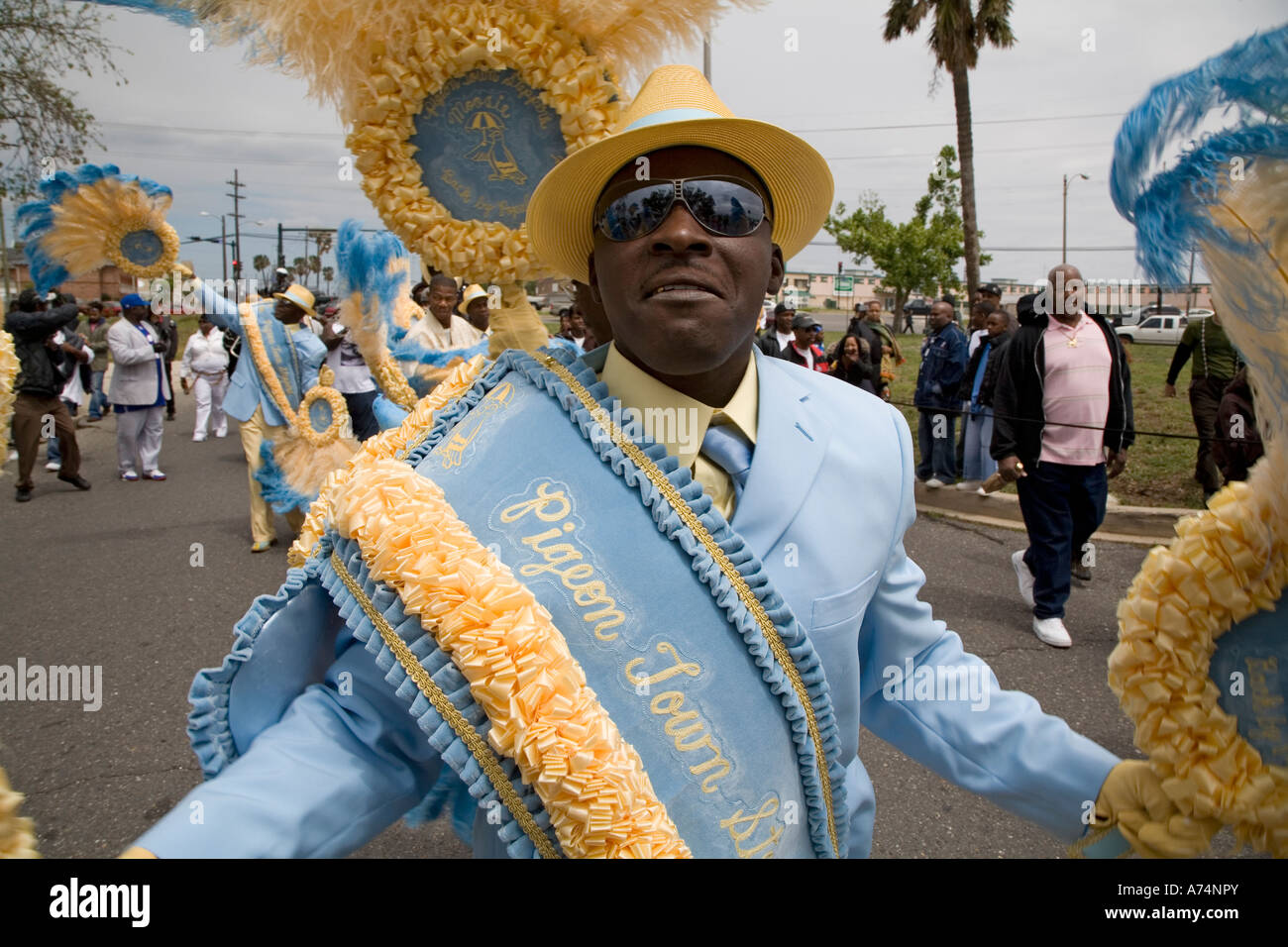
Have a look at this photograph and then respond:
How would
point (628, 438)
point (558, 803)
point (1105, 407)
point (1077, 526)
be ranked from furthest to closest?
point (1077, 526), point (1105, 407), point (628, 438), point (558, 803)

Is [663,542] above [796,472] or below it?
below

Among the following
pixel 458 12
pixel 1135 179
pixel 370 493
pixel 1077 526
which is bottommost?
pixel 1077 526

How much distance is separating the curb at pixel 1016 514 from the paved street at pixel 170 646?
383mm

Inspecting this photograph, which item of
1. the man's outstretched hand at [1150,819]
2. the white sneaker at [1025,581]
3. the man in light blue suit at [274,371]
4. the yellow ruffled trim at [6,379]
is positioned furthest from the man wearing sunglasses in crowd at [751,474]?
the man in light blue suit at [274,371]

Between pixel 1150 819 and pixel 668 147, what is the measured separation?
1266 millimetres

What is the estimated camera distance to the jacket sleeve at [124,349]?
31.6 feet

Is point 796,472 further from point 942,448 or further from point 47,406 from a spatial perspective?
point 47,406

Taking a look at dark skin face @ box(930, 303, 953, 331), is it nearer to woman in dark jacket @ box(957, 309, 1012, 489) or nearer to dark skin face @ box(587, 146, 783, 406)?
woman in dark jacket @ box(957, 309, 1012, 489)

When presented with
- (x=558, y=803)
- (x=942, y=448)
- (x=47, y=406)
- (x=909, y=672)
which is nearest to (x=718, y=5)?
(x=909, y=672)

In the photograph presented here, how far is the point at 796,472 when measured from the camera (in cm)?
150

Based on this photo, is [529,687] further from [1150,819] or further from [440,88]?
[440,88]

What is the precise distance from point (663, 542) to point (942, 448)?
831 cm

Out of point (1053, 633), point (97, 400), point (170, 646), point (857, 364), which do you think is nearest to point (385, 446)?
point (170, 646)

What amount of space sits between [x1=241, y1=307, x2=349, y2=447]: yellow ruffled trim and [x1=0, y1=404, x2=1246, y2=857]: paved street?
1.01m
